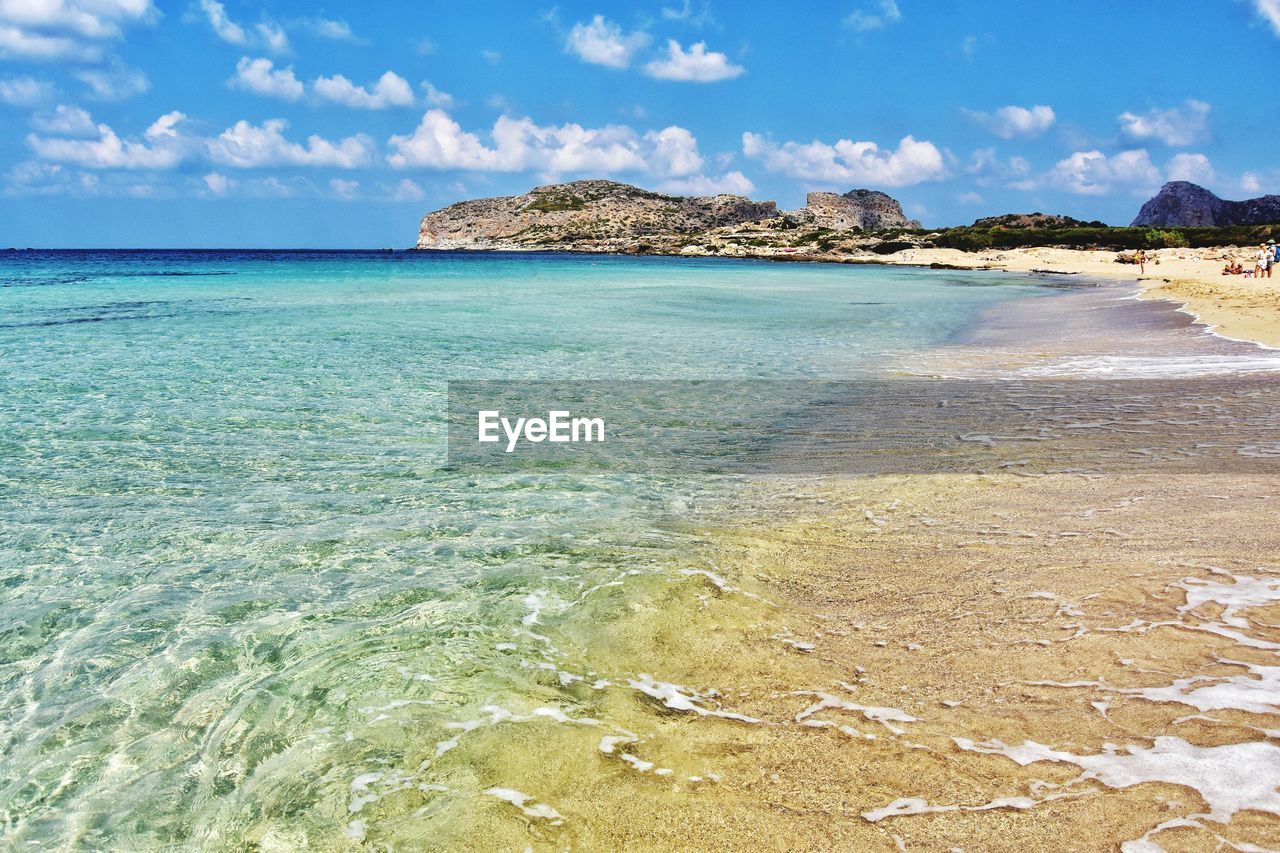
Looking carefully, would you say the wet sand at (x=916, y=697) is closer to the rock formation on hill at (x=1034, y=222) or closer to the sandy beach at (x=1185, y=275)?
the sandy beach at (x=1185, y=275)

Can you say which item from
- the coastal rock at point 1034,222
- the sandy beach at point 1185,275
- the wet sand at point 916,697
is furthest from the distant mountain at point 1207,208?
the wet sand at point 916,697

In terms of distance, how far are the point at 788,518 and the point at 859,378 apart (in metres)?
10.5

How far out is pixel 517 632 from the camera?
20.6ft

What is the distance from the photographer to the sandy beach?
26.1 metres

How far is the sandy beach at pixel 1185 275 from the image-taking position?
2612 centimetres

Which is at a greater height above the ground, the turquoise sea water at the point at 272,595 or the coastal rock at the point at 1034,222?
the coastal rock at the point at 1034,222

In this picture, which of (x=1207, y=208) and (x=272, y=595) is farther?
(x=1207, y=208)

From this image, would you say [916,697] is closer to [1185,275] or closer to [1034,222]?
[1185,275]

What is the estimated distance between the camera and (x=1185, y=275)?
183 feet

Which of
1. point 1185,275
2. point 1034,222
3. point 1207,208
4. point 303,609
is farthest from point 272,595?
point 1207,208

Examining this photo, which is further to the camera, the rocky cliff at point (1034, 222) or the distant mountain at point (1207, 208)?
the distant mountain at point (1207, 208)

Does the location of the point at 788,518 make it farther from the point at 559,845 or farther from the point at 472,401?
the point at 472,401

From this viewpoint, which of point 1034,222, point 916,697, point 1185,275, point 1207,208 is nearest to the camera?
point 916,697

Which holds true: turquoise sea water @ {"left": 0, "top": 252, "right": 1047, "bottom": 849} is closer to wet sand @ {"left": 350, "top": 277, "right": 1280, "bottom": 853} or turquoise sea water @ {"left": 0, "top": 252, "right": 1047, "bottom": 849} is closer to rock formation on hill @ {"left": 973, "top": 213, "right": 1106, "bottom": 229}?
wet sand @ {"left": 350, "top": 277, "right": 1280, "bottom": 853}
